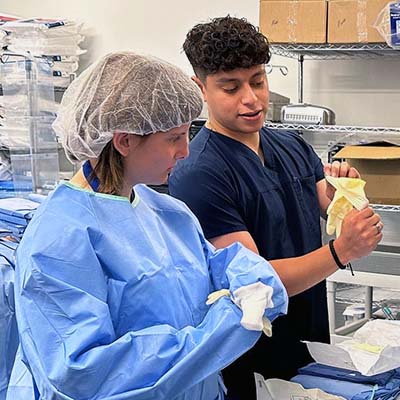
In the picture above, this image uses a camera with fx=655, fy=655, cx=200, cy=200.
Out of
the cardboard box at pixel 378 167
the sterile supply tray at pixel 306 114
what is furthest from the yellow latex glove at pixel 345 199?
the sterile supply tray at pixel 306 114

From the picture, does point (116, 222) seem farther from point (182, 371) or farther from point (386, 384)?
point (386, 384)

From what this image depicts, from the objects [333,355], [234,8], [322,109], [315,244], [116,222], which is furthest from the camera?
[234,8]

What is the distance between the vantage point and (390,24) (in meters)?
2.46

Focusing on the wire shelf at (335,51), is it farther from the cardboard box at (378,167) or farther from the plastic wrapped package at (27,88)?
the plastic wrapped package at (27,88)

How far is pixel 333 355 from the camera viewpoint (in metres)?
1.35

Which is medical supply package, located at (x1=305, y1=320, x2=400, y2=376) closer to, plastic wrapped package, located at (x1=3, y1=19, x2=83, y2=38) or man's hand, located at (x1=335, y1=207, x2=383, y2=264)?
man's hand, located at (x1=335, y1=207, x2=383, y2=264)

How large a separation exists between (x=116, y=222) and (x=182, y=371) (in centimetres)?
30

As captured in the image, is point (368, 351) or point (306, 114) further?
point (306, 114)

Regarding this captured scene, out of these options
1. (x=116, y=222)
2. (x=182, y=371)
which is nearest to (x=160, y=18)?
(x=116, y=222)

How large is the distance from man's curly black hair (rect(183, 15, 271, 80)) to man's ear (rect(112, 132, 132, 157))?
0.33m

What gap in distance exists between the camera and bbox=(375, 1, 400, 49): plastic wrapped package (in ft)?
7.95

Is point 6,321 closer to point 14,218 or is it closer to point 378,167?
point 14,218

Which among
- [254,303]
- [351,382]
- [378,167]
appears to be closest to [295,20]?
[378,167]

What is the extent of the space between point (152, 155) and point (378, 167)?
144 centimetres
